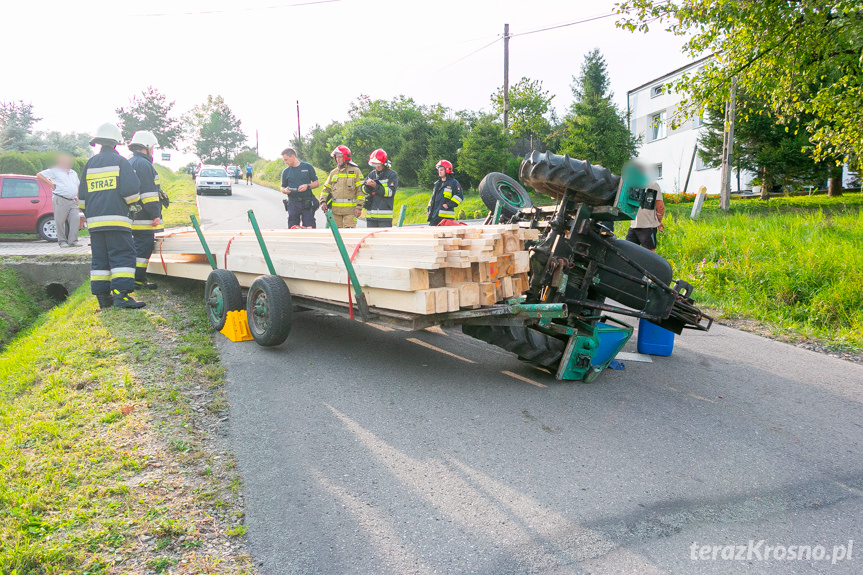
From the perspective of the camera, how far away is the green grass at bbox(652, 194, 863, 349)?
654 cm

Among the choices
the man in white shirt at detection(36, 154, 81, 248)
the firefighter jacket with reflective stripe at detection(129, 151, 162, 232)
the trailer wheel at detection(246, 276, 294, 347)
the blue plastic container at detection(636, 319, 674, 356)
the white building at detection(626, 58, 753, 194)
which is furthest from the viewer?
the white building at detection(626, 58, 753, 194)

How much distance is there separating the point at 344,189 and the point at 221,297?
3.63m

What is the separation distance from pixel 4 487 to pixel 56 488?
275 mm

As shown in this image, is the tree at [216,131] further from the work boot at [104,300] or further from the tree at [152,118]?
the work boot at [104,300]

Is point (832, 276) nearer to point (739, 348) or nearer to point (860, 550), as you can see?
point (739, 348)

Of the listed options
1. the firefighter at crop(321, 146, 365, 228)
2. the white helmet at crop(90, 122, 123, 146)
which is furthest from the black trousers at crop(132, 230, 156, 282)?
the firefighter at crop(321, 146, 365, 228)

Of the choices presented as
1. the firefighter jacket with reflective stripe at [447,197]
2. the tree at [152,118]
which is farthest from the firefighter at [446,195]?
the tree at [152,118]

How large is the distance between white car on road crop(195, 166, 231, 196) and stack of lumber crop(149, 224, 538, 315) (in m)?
26.0

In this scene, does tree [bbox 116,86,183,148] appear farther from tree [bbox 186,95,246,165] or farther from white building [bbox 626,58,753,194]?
white building [bbox 626,58,753,194]

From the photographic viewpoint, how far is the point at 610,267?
14.6ft

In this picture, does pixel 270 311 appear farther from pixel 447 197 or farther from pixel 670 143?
pixel 670 143

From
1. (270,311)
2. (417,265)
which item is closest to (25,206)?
(270,311)

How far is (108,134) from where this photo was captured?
6629mm

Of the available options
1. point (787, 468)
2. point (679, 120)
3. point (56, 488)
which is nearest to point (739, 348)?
point (787, 468)
